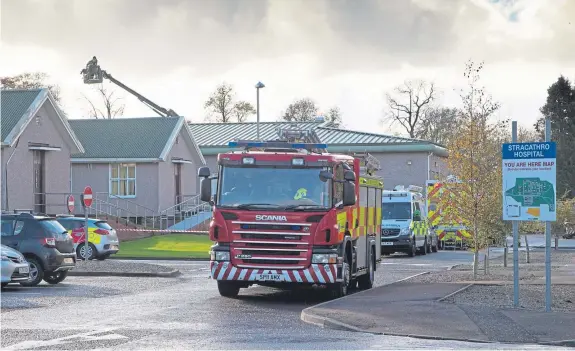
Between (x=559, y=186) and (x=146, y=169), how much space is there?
35.7 metres

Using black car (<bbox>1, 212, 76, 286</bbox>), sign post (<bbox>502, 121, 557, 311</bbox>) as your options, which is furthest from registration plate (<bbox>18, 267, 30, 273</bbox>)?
sign post (<bbox>502, 121, 557, 311</bbox>)

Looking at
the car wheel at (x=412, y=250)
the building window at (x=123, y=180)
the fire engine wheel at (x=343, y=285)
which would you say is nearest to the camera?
the fire engine wheel at (x=343, y=285)

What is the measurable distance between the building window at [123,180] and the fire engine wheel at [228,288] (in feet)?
110

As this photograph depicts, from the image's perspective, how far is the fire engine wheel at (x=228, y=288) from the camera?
20.3 metres

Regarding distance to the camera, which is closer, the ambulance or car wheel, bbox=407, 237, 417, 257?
the ambulance

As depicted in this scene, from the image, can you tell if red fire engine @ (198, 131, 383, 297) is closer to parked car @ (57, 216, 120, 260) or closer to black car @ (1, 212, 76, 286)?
black car @ (1, 212, 76, 286)

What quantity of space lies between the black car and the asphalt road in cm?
43

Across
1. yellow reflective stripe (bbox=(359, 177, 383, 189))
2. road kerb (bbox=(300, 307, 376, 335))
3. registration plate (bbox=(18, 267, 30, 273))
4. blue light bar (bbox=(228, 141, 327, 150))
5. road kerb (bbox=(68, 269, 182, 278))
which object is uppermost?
blue light bar (bbox=(228, 141, 327, 150))

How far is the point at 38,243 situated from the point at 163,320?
8.53 m

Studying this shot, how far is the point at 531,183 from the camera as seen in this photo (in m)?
17.1

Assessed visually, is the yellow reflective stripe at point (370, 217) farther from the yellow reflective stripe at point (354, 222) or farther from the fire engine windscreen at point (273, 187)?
the fire engine windscreen at point (273, 187)

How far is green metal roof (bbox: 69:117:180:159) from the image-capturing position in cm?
5344

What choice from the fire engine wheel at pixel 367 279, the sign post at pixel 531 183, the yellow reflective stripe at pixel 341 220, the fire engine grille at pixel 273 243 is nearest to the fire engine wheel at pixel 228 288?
the fire engine grille at pixel 273 243

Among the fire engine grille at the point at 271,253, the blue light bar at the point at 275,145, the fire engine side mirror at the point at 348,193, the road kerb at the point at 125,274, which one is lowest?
the road kerb at the point at 125,274
